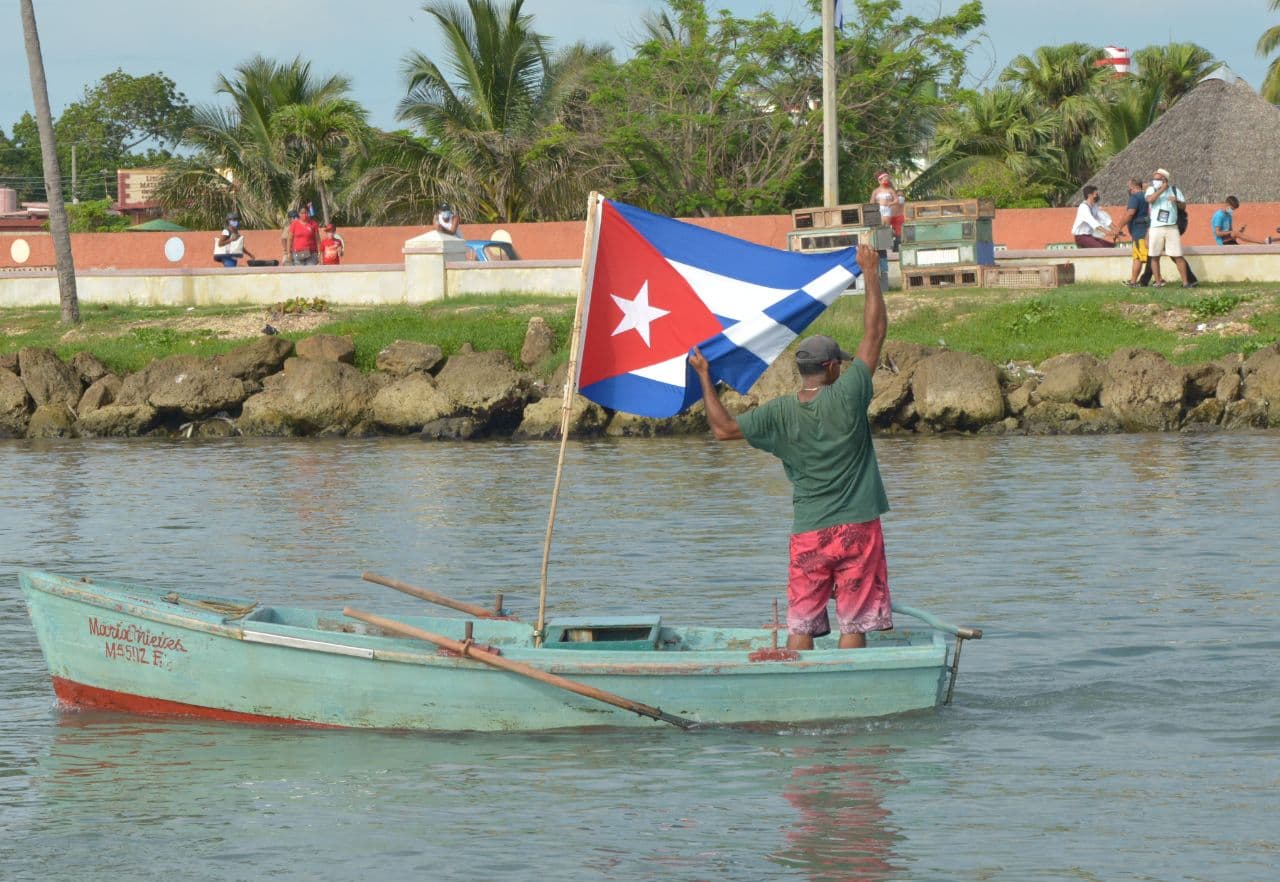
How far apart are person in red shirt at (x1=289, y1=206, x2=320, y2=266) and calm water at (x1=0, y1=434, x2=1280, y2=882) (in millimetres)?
14411

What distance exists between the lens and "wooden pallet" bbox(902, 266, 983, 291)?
29000mm

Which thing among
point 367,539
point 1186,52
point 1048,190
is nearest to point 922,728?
point 367,539

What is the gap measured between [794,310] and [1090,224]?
2117 cm

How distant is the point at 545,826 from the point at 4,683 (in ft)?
14.9

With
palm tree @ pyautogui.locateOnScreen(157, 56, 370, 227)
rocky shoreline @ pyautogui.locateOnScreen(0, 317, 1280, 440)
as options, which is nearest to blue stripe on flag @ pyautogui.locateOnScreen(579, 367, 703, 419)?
rocky shoreline @ pyautogui.locateOnScreen(0, 317, 1280, 440)

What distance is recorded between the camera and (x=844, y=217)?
92.7 feet

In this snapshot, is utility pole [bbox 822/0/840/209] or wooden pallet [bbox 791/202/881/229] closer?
utility pole [bbox 822/0/840/209]

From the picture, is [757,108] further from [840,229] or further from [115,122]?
[115,122]

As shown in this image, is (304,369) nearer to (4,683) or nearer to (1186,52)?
(4,683)

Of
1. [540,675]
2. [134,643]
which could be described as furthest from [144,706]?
[540,675]

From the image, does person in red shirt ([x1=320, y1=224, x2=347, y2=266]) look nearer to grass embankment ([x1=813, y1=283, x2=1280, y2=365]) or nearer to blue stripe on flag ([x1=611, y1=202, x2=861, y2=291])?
grass embankment ([x1=813, y1=283, x2=1280, y2=365])

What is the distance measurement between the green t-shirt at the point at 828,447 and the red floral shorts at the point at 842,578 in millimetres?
78

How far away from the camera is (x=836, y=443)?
909cm

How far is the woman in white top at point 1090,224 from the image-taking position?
2966 centimetres
